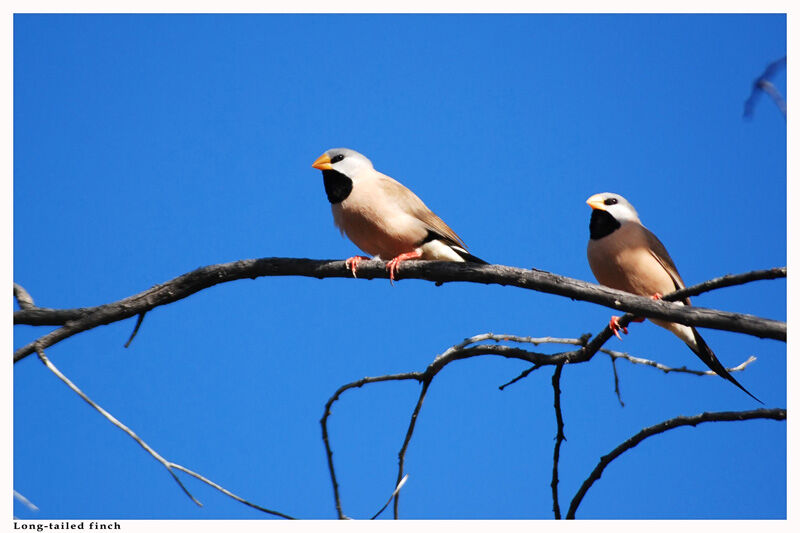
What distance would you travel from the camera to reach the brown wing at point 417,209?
13.7 ft

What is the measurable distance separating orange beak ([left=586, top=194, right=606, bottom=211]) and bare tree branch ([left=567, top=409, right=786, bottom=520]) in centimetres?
191

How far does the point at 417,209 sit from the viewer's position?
4.20m

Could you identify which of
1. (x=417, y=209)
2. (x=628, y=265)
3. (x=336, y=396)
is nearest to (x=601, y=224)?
(x=628, y=265)

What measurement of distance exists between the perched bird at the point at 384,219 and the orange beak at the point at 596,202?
105 cm

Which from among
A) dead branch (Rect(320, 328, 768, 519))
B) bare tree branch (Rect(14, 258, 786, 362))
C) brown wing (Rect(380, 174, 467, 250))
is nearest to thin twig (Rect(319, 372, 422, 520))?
dead branch (Rect(320, 328, 768, 519))

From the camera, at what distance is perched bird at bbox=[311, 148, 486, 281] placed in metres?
4.06

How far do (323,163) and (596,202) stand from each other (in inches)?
70.3

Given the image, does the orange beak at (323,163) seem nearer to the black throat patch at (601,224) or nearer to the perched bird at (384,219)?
the perched bird at (384,219)

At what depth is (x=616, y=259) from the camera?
4555 millimetres

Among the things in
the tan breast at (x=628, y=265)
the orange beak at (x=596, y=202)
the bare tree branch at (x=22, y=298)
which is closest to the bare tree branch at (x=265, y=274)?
the bare tree branch at (x=22, y=298)
